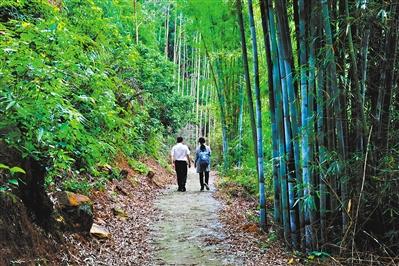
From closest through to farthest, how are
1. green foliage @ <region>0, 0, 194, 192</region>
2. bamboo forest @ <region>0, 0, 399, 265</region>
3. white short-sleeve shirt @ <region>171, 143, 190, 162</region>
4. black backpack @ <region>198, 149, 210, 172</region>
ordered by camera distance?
green foliage @ <region>0, 0, 194, 192</region>, bamboo forest @ <region>0, 0, 399, 265</region>, white short-sleeve shirt @ <region>171, 143, 190, 162</region>, black backpack @ <region>198, 149, 210, 172</region>

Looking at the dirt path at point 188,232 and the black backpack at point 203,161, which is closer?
the dirt path at point 188,232

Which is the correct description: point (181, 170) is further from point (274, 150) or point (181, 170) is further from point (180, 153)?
point (274, 150)

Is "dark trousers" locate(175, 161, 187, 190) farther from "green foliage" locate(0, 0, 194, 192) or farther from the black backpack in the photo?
"green foliage" locate(0, 0, 194, 192)

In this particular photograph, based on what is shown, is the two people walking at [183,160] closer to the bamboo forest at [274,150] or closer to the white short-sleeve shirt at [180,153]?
the white short-sleeve shirt at [180,153]

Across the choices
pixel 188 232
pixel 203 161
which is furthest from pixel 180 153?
pixel 188 232

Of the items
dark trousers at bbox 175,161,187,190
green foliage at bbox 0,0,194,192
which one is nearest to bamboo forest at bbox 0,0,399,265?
green foliage at bbox 0,0,194,192

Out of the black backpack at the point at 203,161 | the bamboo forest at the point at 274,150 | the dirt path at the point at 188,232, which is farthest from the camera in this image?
the black backpack at the point at 203,161

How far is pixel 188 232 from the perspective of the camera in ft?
15.6

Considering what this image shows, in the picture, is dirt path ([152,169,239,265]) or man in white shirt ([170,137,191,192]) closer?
dirt path ([152,169,239,265])

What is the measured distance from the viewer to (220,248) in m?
4.14

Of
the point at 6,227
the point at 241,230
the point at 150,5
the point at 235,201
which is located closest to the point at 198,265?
the point at 241,230

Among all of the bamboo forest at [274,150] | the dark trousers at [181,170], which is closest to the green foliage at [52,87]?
the bamboo forest at [274,150]

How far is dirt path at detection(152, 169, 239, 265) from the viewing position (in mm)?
3816

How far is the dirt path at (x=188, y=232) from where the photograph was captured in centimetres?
382
